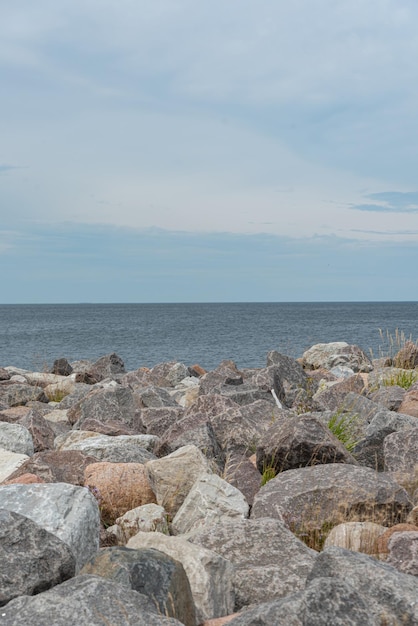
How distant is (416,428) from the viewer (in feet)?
A: 28.3

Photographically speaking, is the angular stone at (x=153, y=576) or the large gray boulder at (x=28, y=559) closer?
the angular stone at (x=153, y=576)

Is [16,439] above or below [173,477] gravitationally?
below

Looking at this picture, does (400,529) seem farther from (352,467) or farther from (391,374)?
(391,374)

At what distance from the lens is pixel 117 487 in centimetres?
739

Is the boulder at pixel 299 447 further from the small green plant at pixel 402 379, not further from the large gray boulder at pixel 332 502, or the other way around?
the small green plant at pixel 402 379

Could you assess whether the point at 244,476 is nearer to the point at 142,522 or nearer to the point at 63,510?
the point at 142,522

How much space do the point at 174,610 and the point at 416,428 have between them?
503cm

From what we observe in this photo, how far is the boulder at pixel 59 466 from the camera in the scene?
7645 mm

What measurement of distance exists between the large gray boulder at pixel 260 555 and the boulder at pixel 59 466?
7.74 feet

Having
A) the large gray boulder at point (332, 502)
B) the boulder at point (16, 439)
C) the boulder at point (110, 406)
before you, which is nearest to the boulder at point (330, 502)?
the large gray boulder at point (332, 502)

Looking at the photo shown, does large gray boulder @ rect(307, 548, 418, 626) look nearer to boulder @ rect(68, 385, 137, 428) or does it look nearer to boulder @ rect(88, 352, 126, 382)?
boulder @ rect(68, 385, 137, 428)

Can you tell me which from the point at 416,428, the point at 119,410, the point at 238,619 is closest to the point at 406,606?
the point at 238,619

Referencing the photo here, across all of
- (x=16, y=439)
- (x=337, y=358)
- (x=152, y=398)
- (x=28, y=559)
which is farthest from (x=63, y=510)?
(x=337, y=358)

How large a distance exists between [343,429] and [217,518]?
3601 millimetres
